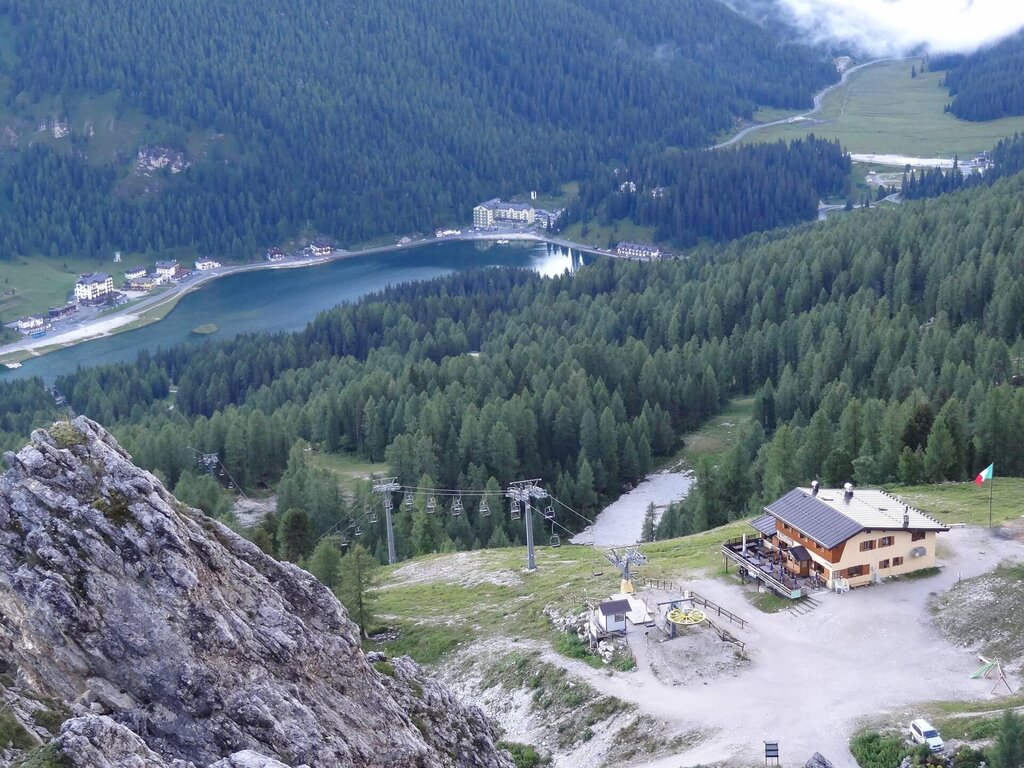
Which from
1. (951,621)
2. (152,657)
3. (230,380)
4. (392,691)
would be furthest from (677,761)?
(230,380)

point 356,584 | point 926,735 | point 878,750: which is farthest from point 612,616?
point 926,735

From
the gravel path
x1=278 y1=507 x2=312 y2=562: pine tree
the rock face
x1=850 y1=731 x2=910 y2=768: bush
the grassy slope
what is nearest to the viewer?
the rock face

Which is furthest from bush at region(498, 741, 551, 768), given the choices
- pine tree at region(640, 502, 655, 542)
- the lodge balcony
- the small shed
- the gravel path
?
pine tree at region(640, 502, 655, 542)

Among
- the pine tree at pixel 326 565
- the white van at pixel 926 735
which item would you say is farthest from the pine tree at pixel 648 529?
the white van at pixel 926 735

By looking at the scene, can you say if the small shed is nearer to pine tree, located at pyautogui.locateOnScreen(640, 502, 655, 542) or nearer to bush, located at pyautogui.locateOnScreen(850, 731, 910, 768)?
bush, located at pyautogui.locateOnScreen(850, 731, 910, 768)

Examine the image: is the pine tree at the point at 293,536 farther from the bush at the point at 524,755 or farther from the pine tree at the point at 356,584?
the bush at the point at 524,755

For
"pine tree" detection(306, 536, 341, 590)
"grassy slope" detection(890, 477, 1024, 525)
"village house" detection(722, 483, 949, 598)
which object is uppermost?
"village house" detection(722, 483, 949, 598)

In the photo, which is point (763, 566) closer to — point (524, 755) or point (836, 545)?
point (836, 545)
